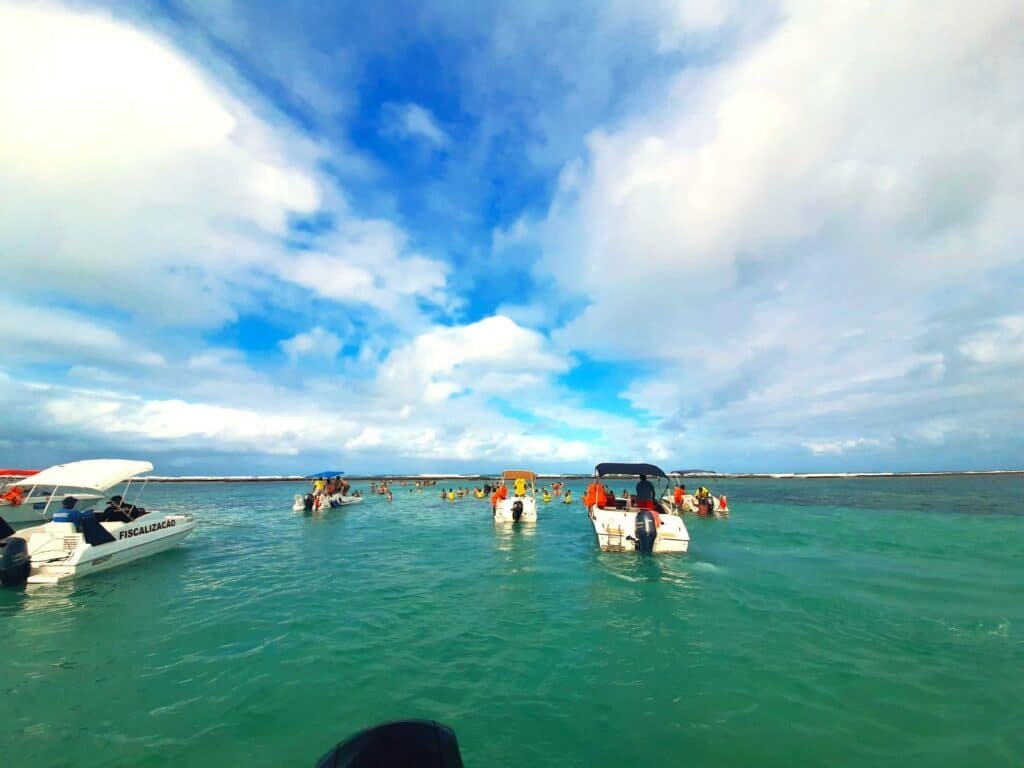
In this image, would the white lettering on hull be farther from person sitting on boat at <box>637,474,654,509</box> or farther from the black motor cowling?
person sitting on boat at <box>637,474,654,509</box>

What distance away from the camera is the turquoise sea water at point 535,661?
6199 mm

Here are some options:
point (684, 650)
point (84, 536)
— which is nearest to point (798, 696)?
point (684, 650)

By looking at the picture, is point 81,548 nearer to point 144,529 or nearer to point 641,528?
point 144,529

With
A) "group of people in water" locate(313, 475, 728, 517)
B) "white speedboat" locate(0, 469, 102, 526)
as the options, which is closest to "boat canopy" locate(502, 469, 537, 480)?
"group of people in water" locate(313, 475, 728, 517)

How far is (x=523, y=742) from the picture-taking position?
6.22 meters

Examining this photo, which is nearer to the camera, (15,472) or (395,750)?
(395,750)

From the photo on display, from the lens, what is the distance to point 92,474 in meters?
17.1

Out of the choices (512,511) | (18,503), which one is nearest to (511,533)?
(512,511)

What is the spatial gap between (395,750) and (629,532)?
1682 centimetres

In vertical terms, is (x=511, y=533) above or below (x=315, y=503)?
below

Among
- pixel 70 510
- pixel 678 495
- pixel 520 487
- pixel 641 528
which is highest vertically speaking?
pixel 520 487

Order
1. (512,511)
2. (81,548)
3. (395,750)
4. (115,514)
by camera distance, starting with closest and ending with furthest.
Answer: (395,750), (81,548), (115,514), (512,511)

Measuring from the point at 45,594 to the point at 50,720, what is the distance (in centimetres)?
1025

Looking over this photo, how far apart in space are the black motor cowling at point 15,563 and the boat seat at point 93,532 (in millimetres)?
1488
